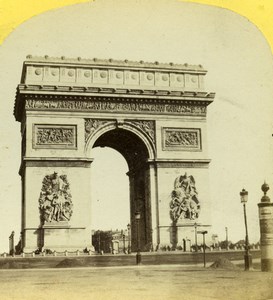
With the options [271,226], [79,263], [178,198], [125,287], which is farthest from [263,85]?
[178,198]

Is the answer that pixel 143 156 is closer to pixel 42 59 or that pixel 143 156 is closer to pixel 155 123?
pixel 155 123

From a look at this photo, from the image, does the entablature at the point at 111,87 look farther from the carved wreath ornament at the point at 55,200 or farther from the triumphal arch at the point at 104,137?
the carved wreath ornament at the point at 55,200

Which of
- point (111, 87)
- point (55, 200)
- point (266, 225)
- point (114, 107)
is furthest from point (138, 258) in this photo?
point (111, 87)

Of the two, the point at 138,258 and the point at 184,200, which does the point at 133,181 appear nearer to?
the point at 184,200

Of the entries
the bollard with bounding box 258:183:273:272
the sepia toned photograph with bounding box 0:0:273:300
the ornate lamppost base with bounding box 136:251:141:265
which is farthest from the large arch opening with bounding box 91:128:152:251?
the bollard with bounding box 258:183:273:272

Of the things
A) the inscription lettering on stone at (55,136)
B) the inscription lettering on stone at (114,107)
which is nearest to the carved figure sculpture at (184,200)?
the inscription lettering on stone at (114,107)

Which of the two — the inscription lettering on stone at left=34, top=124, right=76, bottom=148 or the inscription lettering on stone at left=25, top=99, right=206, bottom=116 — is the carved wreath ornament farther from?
the inscription lettering on stone at left=25, top=99, right=206, bottom=116
